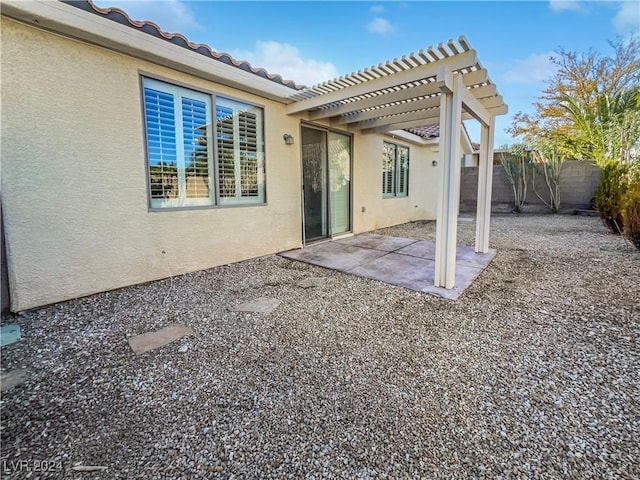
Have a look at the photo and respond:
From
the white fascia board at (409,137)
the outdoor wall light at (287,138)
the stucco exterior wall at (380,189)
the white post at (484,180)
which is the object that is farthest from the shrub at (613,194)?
the outdoor wall light at (287,138)

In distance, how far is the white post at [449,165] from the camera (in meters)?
3.91

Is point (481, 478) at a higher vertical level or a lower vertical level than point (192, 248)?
lower

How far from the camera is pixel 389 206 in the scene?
32.8 feet

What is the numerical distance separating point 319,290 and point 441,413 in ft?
8.28

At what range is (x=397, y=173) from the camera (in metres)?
10.3

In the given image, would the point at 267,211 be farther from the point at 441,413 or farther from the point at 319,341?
the point at 441,413

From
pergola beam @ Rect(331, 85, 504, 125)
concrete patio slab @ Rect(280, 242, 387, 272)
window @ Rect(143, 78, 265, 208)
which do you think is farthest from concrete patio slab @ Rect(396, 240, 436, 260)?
window @ Rect(143, 78, 265, 208)

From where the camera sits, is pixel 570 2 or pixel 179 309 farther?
pixel 570 2

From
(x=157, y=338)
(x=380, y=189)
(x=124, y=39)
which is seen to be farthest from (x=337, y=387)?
(x=380, y=189)

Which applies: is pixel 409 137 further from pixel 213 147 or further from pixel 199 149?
pixel 199 149

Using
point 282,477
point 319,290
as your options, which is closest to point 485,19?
point 319,290

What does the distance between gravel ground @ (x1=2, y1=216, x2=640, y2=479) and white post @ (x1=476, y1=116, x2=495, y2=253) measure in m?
2.12

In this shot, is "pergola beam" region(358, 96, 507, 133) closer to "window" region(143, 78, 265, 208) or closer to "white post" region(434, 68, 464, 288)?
"white post" region(434, 68, 464, 288)

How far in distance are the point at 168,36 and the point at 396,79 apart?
3.26m
